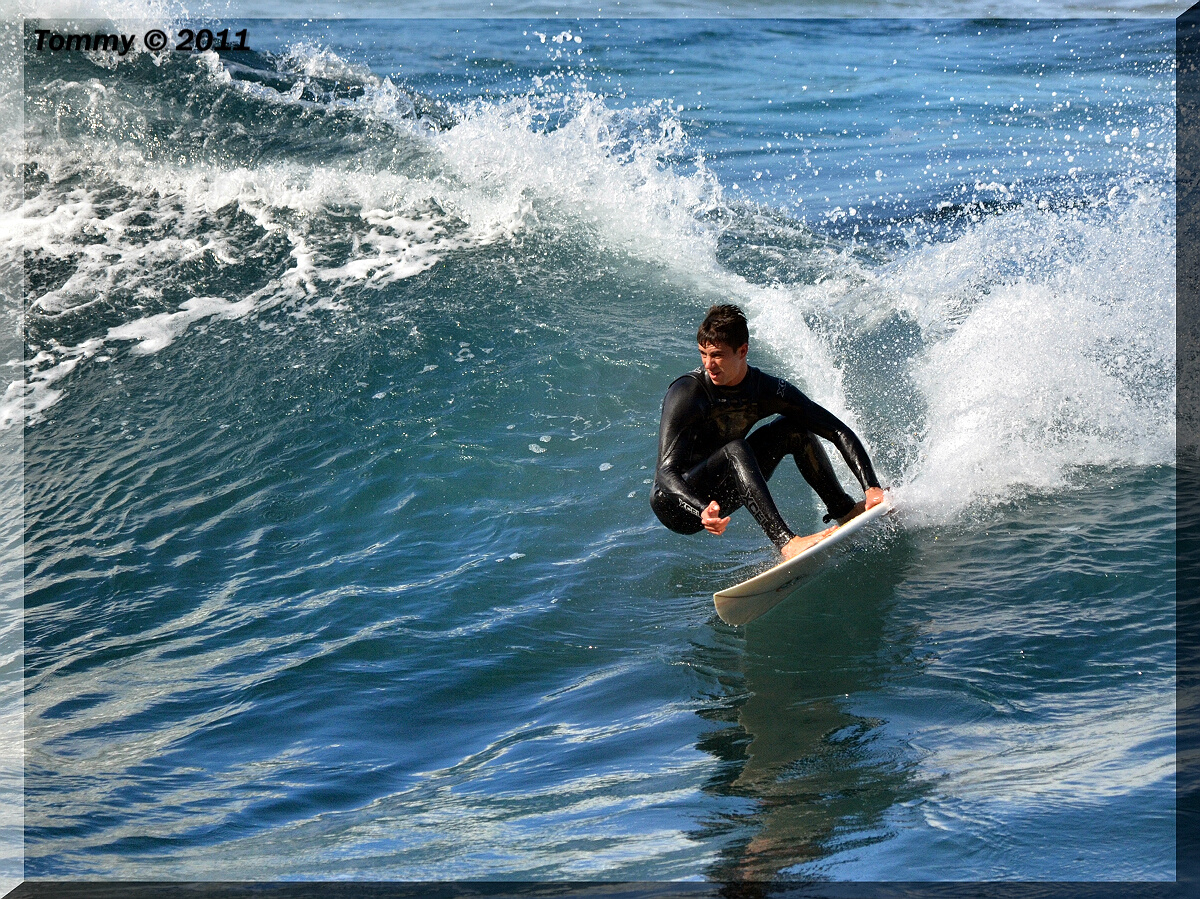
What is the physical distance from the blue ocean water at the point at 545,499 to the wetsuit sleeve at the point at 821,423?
445 mm

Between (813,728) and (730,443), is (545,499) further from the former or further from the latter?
(813,728)

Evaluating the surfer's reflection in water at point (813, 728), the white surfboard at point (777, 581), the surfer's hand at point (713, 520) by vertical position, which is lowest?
the surfer's reflection in water at point (813, 728)

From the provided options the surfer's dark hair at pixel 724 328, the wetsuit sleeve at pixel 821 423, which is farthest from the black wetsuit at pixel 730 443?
the surfer's dark hair at pixel 724 328

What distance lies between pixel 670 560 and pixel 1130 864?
3430 millimetres

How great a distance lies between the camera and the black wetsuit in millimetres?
5688

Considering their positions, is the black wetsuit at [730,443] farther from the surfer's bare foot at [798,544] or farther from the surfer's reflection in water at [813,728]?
the surfer's reflection in water at [813,728]

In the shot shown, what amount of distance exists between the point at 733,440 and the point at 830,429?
544 mm

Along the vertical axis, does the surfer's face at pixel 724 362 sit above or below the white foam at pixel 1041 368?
above

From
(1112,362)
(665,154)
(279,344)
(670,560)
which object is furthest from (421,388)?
(665,154)

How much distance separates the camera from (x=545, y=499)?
7.29 m

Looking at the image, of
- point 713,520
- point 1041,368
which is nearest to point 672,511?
point 713,520

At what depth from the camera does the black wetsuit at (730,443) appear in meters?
Answer: 5.69

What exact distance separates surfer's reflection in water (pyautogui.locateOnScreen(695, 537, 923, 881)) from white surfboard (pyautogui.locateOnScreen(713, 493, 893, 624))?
13 centimetres

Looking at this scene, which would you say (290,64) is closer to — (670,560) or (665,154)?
(665,154)
